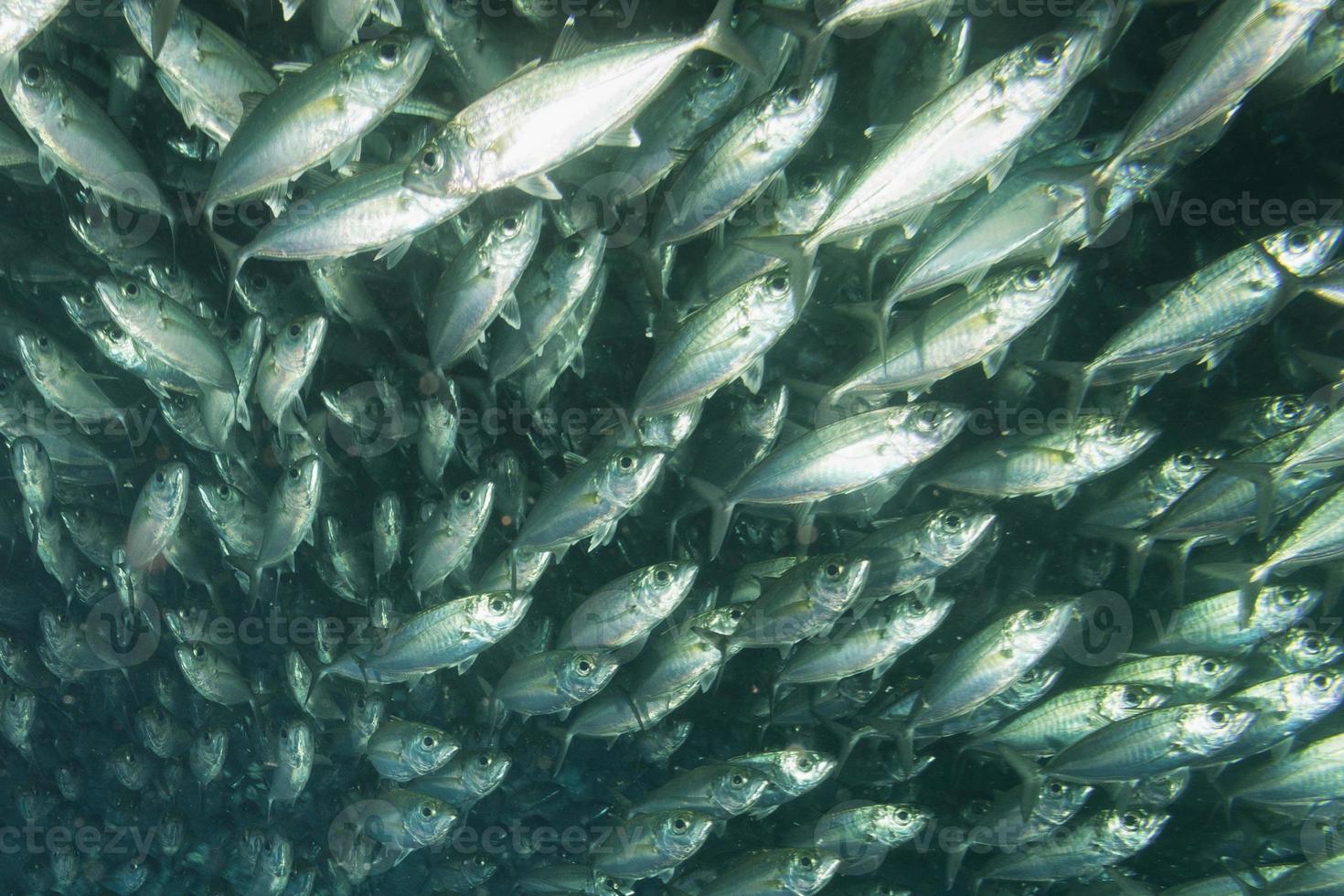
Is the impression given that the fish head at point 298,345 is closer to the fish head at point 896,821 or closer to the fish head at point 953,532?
the fish head at point 953,532

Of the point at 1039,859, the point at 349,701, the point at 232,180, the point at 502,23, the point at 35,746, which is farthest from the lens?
the point at 35,746

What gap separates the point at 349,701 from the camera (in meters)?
4.70

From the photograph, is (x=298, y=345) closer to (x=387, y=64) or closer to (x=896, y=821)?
(x=387, y=64)

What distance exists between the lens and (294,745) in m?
4.38

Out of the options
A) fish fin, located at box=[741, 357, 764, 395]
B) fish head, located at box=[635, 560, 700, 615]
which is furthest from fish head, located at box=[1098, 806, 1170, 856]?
fish fin, located at box=[741, 357, 764, 395]

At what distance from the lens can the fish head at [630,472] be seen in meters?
3.05

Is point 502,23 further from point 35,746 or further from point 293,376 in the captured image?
point 35,746

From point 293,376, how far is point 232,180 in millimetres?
913

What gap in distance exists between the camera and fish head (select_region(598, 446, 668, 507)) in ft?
10.0

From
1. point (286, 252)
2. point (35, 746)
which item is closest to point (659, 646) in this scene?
point (286, 252)

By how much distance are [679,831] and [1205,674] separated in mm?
2958

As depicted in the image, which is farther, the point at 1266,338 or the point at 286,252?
the point at 1266,338

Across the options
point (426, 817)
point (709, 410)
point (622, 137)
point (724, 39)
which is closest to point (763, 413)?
point (709, 410)

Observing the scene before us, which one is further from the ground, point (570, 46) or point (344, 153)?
point (570, 46)
